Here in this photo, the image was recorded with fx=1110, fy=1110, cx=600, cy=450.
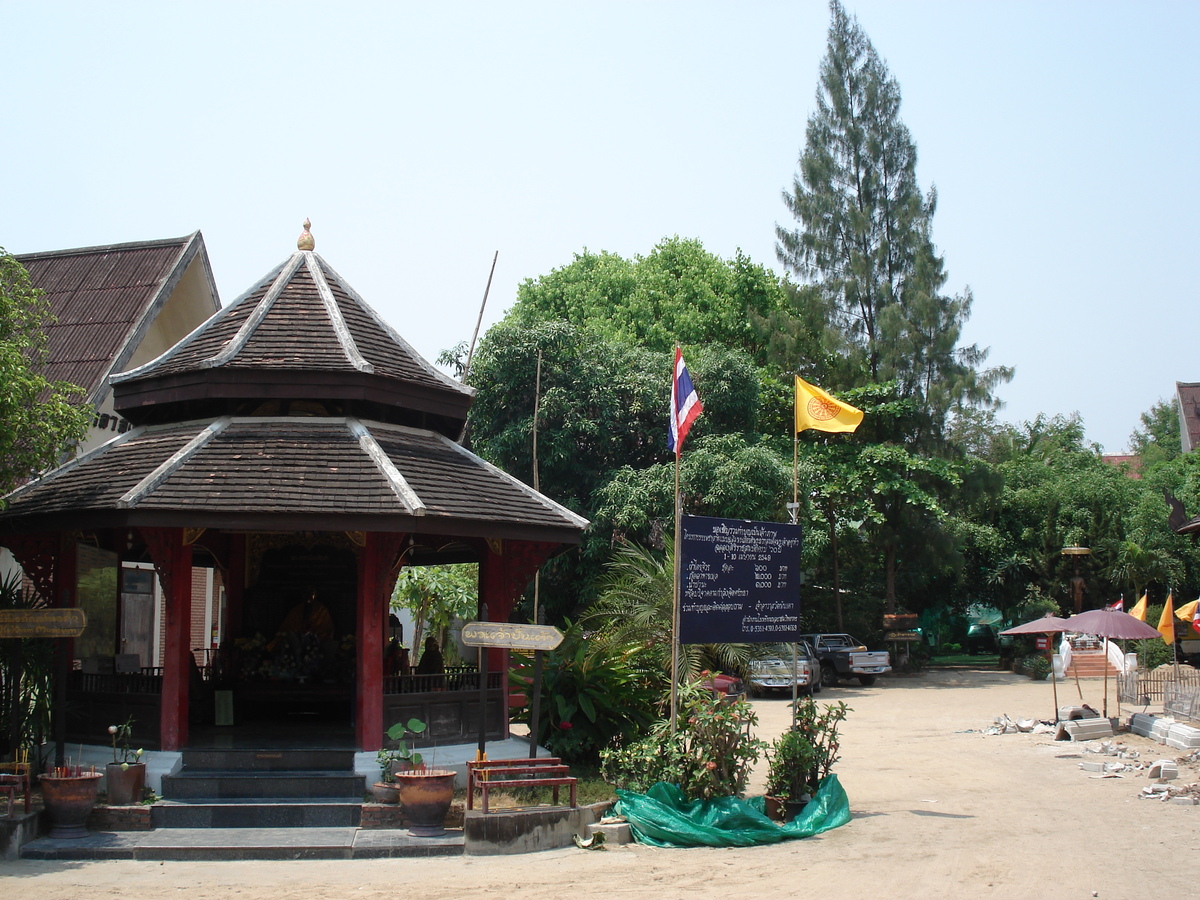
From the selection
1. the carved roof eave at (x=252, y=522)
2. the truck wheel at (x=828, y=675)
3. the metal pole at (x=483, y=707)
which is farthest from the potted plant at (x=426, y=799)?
the truck wheel at (x=828, y=675)

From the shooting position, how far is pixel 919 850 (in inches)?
393

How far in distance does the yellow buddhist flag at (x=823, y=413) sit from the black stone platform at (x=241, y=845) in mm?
6308

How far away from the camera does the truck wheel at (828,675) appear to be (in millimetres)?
30689

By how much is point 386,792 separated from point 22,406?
563cm

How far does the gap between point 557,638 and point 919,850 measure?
12.8ft

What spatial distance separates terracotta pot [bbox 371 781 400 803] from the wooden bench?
2.31 feet

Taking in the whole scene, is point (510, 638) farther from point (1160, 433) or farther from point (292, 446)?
point (1160, 433)

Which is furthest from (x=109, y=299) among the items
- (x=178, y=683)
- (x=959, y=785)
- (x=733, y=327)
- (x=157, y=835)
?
(x=733, y=327)

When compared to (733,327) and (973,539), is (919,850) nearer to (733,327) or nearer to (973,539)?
(733,327)

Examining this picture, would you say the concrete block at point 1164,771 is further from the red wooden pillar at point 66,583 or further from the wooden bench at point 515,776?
the red wooden pillar at point 66,583

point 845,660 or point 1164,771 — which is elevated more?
point 845,660

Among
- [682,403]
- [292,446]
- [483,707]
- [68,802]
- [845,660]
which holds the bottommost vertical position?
[845,660]

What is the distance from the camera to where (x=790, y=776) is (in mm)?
11375

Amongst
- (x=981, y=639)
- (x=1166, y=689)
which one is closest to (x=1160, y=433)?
(x=981, y=639)
